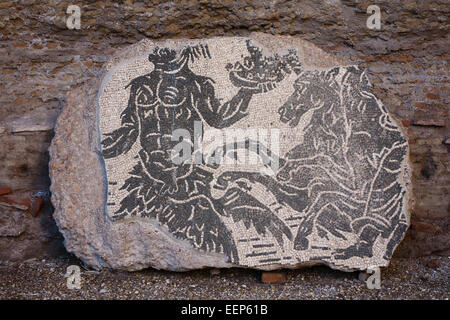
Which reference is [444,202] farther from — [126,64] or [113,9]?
[113,9]

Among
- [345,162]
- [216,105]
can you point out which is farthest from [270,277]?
[216,105]

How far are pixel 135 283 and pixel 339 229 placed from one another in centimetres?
117

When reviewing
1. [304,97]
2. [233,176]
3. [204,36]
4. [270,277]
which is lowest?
[270,277]

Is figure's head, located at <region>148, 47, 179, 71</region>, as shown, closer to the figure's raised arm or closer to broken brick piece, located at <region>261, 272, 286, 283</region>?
the figure's raised arm

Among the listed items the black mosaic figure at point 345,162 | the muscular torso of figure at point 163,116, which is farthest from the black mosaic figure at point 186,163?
the black mosaic figure at point 345,162

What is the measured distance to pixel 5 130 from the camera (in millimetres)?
3426

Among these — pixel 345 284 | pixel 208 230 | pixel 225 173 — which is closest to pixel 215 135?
pixel 225 173

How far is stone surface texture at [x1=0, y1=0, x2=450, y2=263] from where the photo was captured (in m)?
3.39

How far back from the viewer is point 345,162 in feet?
9.82

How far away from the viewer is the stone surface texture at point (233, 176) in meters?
2.88

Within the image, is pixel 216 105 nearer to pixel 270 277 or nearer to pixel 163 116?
pixel 163 116

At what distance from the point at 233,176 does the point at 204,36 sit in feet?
3.51

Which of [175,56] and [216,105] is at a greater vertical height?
[175,56]

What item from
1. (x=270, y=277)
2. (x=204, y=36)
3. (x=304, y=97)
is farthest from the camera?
(x=204, y=36)
